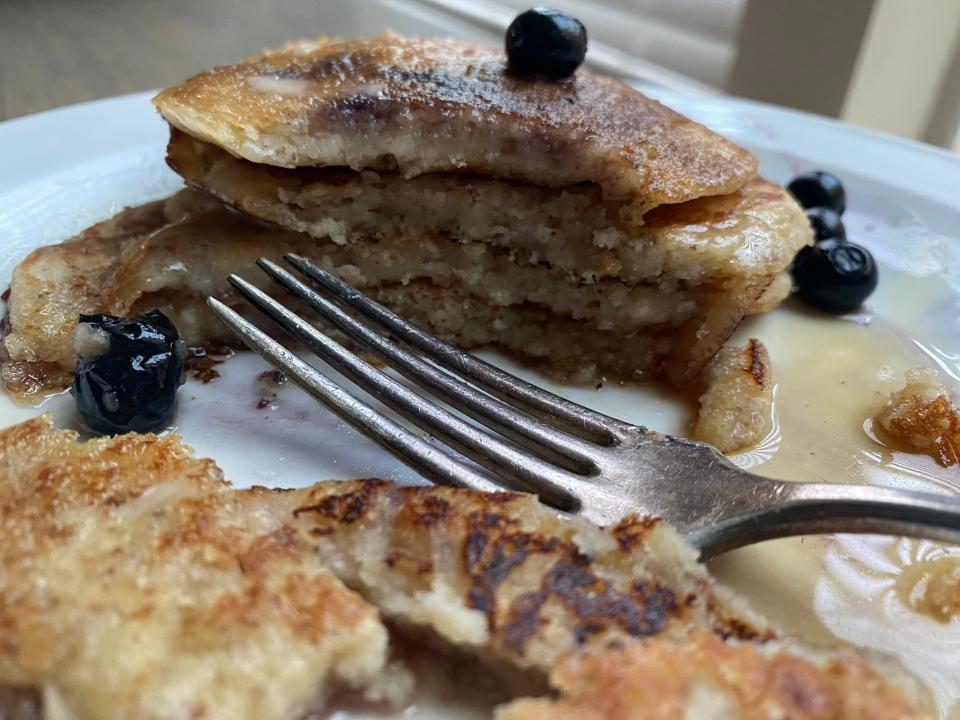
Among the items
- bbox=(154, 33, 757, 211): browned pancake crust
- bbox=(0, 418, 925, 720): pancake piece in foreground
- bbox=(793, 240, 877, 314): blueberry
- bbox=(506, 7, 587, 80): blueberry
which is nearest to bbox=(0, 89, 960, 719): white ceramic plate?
bbox=(793, 240, 877, 314): blueberry

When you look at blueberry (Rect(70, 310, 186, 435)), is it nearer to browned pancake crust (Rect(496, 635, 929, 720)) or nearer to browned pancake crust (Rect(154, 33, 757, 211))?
browned pancake crust (Rect(154, 33, 757, 211))

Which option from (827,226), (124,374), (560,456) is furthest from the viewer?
(827,226)

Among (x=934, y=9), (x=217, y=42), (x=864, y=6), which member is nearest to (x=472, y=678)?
(x=864, y=6)

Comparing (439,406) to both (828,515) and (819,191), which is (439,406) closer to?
(828,515)

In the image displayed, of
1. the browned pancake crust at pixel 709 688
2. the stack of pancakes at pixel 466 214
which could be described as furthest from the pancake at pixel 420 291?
the browned pancake crust at pixel 709 688

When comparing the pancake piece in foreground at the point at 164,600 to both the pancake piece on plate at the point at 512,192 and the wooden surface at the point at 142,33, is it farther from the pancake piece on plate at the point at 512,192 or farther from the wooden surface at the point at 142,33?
the wooden surface at the point at 142,33

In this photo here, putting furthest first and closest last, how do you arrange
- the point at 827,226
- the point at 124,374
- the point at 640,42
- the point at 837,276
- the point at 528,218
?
the point at 640,42 < the point at 827,226 < the point at 837,276 < the point at 528,218 < the point at 124,374

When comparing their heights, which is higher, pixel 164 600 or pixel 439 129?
pixel 439 129

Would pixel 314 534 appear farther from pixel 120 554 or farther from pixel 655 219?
pixel 655 219

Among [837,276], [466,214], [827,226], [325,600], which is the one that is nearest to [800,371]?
[837,276]
